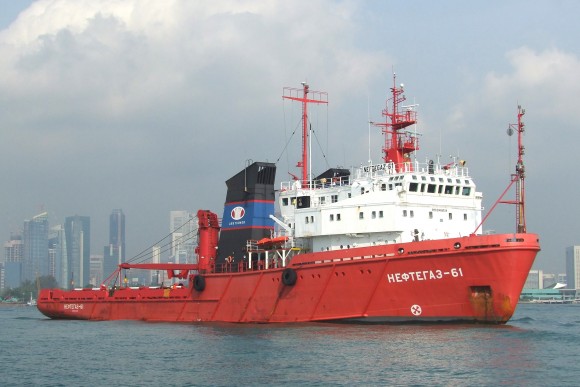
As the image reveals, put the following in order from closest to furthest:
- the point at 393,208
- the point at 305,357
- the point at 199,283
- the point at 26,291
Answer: the point at 305,357 < the point at 393,208 < the point at 199,283 < the point at 26,291

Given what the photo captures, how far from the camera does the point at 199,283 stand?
38.4m

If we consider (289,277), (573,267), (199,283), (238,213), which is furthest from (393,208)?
(573,267)

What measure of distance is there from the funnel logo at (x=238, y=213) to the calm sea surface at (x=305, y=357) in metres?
6.11

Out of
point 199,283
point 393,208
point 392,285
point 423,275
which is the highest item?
point 393,208

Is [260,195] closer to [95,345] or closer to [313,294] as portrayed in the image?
[313,294]

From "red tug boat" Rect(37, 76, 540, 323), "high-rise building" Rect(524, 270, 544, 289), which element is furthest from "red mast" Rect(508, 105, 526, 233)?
"high-rise building" Rect(524, 270, 544, 289)

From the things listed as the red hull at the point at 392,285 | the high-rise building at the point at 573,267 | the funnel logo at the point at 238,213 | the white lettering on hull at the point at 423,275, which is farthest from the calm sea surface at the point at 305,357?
the high-rise building at the point at 573,267

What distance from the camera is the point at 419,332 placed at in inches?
1128

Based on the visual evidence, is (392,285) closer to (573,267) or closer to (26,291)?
(26,291)

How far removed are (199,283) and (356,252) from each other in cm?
962

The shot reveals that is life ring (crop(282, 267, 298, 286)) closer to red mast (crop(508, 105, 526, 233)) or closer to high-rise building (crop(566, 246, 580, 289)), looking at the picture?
red mast (crop(508, 105, 526, 233))

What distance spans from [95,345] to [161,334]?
129 inches

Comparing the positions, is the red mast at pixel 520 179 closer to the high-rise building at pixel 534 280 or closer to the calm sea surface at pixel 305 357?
the calm sea surface at pixel 305 357

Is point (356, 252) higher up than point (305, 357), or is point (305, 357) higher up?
point (356, 252)
